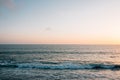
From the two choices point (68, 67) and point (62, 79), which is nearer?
point (62, 79)

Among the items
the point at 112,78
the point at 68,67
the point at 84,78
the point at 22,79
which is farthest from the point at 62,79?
the point at 68,67

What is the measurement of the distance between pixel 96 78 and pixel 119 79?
2651mm

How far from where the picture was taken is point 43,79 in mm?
22656

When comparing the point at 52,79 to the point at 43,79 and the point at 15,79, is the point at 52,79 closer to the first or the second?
the point at 43,79

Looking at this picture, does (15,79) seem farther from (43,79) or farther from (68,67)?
(68,67)

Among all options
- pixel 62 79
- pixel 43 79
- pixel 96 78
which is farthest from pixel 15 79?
pixel 96 78

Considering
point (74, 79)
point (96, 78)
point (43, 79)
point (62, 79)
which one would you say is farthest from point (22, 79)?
point (96, 78)

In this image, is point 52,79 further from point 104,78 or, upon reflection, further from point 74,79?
point 104,78

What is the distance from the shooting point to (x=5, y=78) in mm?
22844

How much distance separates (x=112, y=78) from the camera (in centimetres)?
2341

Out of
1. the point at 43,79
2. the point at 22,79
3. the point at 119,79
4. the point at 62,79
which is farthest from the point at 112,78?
the point at 22,79

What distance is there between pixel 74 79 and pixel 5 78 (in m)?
8.10

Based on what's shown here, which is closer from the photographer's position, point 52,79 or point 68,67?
point 52,79

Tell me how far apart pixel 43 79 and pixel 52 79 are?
1050 mm
